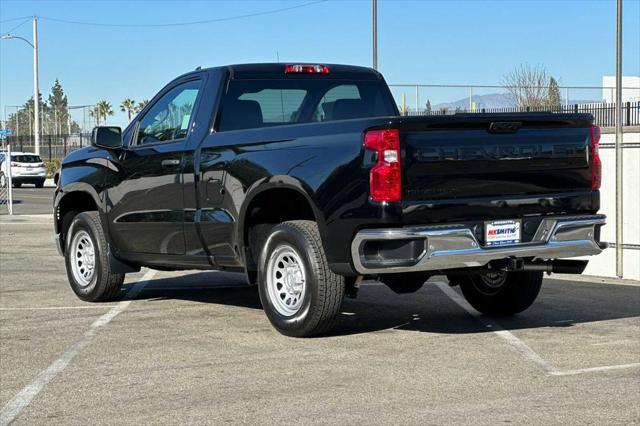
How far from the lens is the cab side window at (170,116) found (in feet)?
31.7

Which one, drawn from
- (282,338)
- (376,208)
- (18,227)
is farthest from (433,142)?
(18,227)

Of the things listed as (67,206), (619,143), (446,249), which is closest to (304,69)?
(446,249)

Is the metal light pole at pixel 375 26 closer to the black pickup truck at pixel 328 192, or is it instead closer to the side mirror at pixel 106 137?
the black pickup truck at pixel 328 192

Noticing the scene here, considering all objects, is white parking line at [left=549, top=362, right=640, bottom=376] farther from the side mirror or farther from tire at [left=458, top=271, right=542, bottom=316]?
the side mirror

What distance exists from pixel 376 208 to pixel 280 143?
1.14 metres

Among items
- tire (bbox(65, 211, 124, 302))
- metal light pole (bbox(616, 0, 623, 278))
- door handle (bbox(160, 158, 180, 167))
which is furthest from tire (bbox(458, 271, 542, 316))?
metal light pole (bbox(616, 0, 623, 278))

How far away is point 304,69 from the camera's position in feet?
32.1

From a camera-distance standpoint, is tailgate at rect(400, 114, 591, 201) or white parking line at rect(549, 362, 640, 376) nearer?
white parking line at rect(549, 362, 640, 376)

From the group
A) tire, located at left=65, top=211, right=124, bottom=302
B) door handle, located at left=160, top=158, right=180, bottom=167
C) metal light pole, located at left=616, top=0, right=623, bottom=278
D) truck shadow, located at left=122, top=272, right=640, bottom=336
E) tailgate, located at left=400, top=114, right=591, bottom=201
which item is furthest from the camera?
metal light pole, located at left=616, top=0, right=623, bottom=278

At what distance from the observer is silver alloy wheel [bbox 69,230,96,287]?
35.0ft

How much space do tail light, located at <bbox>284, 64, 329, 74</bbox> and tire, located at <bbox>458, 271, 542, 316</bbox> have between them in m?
2.24

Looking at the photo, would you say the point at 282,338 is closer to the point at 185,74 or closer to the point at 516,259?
the point at 516,259

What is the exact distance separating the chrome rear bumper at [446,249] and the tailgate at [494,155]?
26cm

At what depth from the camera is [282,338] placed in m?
8.37
